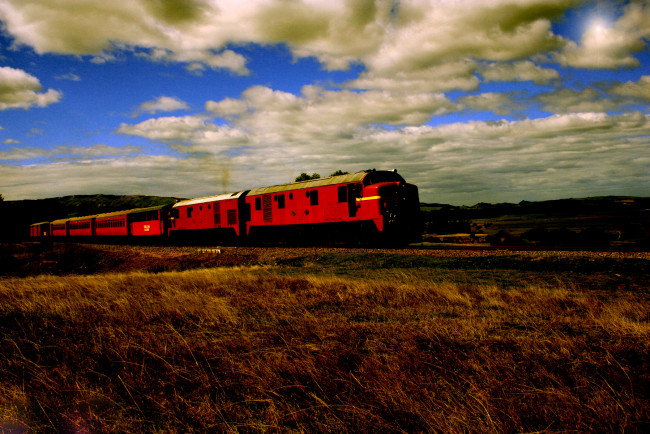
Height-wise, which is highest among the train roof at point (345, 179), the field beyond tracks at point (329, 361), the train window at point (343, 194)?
the train roof at point (345, 179)

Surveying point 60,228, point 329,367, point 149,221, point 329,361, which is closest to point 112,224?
point 149,221

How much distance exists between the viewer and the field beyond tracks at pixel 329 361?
3.26 meters

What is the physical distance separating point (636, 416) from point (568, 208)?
6188 cm

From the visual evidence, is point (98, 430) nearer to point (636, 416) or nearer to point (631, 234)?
point (636, 416)

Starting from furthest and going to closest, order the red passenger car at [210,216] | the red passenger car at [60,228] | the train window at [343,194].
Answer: the red passenger car at [60,228], the red passenger car at [210,216], the train window at [343,194]

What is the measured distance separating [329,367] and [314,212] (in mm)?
18856

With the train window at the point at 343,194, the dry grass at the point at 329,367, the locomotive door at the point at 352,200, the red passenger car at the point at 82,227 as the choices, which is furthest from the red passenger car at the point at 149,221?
the dry grass at the point at 329,367

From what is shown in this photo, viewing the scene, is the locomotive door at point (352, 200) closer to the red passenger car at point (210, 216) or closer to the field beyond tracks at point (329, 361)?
the red passenger car at point (210, 216)

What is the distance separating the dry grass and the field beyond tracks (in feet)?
0.07

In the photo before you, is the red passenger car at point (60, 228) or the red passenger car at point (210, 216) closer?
the red passenger car at point (210, 216)

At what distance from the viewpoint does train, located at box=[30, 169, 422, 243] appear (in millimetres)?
20575

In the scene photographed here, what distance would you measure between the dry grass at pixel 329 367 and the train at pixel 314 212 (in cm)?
1277

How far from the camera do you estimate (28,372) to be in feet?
14.6

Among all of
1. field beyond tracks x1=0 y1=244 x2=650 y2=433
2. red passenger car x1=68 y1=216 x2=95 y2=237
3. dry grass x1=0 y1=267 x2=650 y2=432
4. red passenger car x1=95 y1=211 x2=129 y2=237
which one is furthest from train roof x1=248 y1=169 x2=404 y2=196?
red passenger car x1=68 y1=216 x2=95 y2=237
